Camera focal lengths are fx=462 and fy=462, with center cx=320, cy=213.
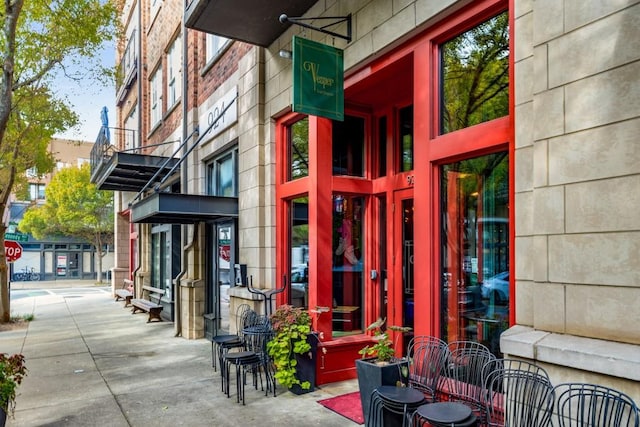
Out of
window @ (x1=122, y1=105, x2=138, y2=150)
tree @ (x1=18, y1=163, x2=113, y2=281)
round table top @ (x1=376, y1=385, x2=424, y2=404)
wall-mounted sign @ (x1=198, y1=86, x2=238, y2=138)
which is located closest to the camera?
round table top @ (x1=376, y1=385, x2=424, y2=404)

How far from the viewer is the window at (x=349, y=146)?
6.93 m

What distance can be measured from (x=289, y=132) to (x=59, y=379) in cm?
518

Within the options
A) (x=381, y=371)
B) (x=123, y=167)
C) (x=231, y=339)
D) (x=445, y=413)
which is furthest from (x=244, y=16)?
(x=123, y=167)

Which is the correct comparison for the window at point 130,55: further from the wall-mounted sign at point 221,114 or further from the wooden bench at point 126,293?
the wall-mounted sign at point 221,114

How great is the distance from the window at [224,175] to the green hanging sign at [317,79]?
3797 millimetres

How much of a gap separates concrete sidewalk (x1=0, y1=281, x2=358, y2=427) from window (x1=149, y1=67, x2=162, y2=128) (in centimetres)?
685

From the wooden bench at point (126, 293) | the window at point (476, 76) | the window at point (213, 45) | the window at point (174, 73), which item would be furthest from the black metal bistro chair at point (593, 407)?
the wooden bench at point (126, 293)

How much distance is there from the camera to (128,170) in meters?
12.4

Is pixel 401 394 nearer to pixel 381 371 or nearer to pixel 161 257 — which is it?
pixel 381 371

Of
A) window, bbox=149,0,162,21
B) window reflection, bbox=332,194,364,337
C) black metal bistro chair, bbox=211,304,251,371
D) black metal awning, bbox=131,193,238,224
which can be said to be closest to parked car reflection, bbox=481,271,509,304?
window reflection, bbox=332,194,364,337

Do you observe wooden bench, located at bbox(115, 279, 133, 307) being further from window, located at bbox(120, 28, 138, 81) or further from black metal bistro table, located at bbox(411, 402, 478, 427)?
black metal bistro table, located at bbox(411, 402, 478, 427)

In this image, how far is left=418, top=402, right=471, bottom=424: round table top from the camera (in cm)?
322

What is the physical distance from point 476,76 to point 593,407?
126 inches

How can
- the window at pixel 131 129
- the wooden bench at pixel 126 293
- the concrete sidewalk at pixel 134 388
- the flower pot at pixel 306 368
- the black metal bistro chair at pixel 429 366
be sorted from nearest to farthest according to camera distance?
the black metal bistro chair at pixel 429 366, the concrete sidewalk at pixel 134 388, the flower pot at pixel 306 368, the wooden bench at pixel 126 293, the window at pixel 131 129
